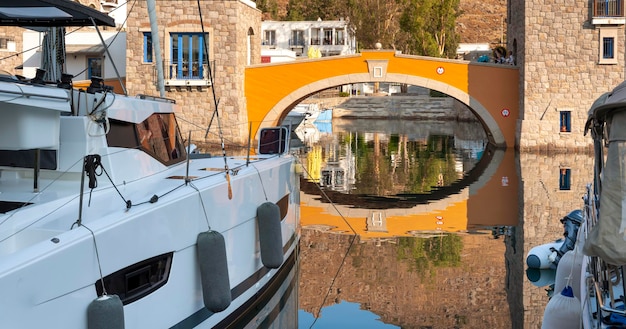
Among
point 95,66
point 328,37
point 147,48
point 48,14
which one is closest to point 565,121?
point 147,48

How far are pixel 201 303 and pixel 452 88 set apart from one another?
22.8 metres

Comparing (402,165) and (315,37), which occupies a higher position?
(315,37)

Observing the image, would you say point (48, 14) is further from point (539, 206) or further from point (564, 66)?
point (564, 66)

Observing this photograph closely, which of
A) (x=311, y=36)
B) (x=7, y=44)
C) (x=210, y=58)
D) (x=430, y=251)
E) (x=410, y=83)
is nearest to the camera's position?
(x=430, y=251)

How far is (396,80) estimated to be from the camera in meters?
28.6

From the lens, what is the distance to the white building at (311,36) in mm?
58344

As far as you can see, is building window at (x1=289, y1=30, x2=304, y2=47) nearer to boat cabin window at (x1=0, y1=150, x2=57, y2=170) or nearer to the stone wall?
the stone wall

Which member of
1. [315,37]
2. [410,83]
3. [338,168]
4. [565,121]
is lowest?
[338,168]

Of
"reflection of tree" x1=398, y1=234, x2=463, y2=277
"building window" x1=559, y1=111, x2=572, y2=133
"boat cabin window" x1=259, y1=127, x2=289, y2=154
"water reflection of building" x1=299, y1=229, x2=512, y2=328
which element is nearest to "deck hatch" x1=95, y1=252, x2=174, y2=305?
"water reflection of building" x1=299, y1=229, x2=512, y2=328

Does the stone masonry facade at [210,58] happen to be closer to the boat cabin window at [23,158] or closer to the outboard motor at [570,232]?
the outboard motor at [570,232]

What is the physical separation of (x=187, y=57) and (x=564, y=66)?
484 inches

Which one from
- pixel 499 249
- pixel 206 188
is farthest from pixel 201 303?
pixel 499 249

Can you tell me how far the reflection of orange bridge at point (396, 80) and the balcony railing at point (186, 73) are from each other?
1678 mm

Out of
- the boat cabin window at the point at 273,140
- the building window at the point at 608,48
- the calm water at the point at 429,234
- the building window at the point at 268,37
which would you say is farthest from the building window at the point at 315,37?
the boat cabin window at the point at 273,140
